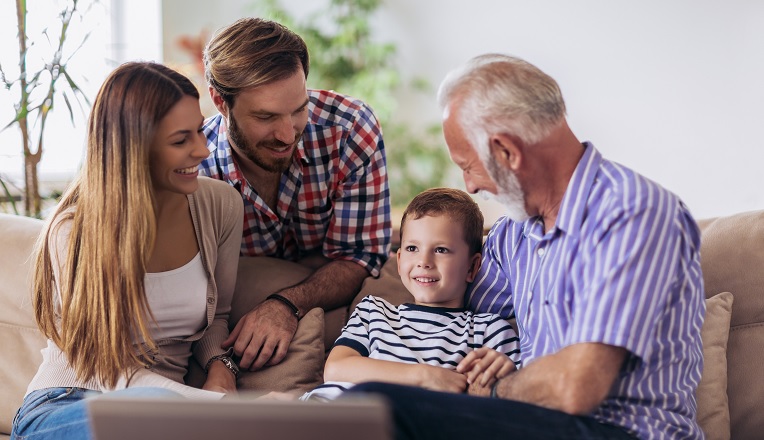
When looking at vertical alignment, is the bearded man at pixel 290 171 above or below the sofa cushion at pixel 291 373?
above

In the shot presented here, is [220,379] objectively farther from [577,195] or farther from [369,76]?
[369,76]

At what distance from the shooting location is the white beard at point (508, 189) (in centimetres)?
162

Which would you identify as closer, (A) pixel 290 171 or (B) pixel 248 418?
(B) pixel 248 418

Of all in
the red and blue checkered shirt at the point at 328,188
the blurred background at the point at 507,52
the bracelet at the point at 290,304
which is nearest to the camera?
the bracelet at the point at 290,304

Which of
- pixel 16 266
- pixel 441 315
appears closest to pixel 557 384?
pixel 441 315

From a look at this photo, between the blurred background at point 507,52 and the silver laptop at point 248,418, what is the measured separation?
3.16 m

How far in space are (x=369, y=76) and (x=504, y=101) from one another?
3.68 meters

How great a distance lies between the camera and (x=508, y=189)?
Result: 1648 mm

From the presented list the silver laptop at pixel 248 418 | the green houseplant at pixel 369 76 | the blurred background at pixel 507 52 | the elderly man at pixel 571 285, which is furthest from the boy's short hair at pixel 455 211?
the green houseplant at pixel 369 76

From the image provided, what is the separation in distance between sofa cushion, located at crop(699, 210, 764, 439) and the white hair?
73 cm

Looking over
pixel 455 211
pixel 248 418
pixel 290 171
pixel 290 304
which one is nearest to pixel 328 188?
pixel 290 171

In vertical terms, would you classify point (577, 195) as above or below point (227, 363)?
above

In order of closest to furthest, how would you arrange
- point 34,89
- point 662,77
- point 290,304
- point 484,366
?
point 484,366
point 290,304
point 34,89
point 662,77

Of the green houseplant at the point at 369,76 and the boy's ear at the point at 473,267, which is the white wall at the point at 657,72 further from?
the boy's ear at the point at 473,267
